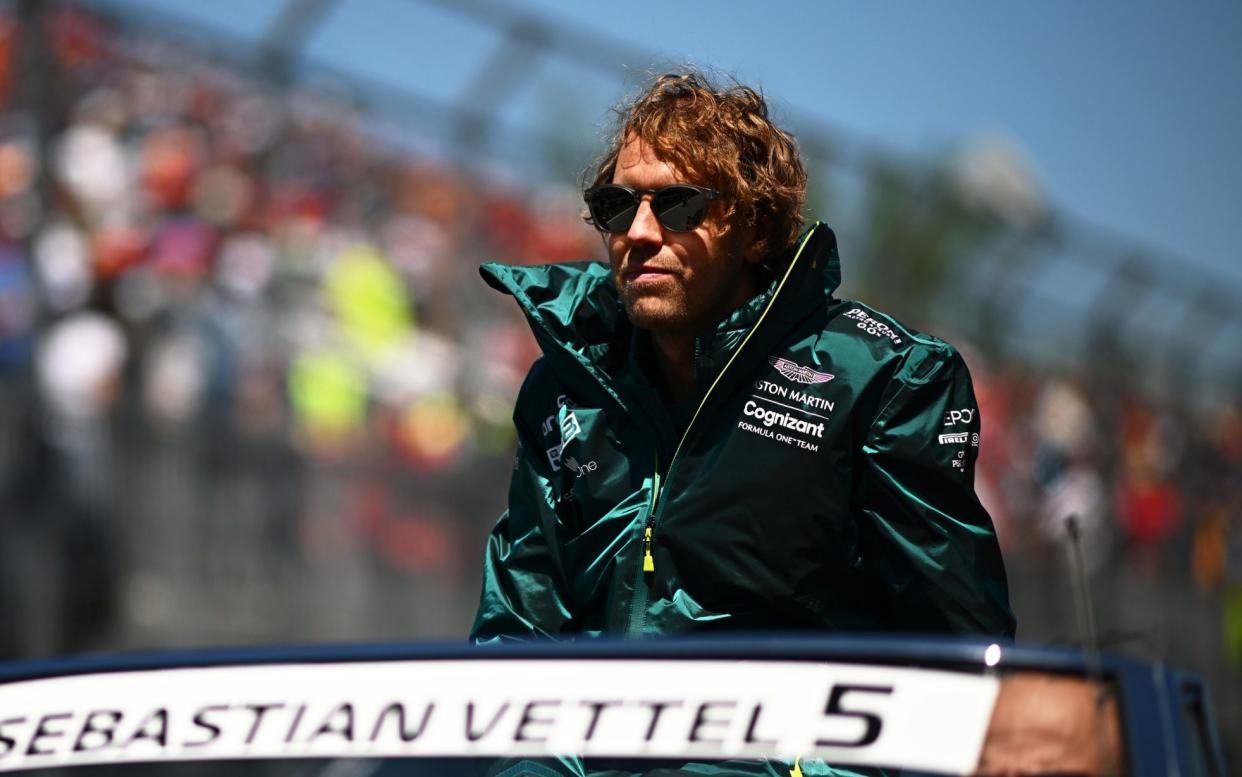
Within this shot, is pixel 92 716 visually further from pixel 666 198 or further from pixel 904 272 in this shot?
pixel 904 272

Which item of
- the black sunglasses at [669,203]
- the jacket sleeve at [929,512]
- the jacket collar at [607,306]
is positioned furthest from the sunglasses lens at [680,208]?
the jacket sleeve at [929,512]

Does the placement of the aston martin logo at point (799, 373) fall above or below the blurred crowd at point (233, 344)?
above

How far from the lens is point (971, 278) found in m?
12.9

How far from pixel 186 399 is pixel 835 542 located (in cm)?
528

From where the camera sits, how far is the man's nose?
9.95 feet

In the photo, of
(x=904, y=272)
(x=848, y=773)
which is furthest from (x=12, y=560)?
(x=904, y=272)

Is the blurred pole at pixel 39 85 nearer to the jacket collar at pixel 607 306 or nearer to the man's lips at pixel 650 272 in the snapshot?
the jacket collar at pixel 607 306

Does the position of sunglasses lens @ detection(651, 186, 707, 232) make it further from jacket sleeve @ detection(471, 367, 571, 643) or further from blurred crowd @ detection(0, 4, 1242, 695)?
blurred crowd @ detection(0, 4, 1242, 695)

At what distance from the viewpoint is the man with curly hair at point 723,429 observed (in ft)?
9.40

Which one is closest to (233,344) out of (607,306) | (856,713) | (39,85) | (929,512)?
(39,85)

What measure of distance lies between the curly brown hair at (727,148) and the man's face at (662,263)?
33 millimetres

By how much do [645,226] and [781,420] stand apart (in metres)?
0.41

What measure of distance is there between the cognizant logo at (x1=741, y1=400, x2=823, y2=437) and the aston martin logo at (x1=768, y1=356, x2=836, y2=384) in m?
0.07

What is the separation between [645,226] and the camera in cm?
304
